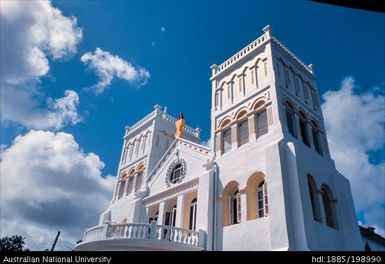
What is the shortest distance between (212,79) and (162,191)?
8685 mm

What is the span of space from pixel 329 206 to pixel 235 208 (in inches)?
193

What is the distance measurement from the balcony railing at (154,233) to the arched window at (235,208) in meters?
1.71

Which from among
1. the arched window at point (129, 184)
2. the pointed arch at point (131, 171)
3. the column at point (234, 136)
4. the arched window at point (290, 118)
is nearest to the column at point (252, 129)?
the column at point (234, 136)

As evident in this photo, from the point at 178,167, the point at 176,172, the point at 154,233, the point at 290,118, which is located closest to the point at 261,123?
the point at 290,118

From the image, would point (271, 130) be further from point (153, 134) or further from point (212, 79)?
point (153, 134)

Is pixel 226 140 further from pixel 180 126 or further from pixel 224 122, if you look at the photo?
pixel 180 126

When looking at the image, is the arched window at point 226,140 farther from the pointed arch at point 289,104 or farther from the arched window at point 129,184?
the arched window at point 129,184

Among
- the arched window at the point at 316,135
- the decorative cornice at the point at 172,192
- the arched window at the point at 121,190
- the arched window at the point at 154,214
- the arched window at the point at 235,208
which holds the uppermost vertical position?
the arched window at the point at 316,135

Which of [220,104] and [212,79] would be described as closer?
[220,104]

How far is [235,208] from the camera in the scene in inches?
593

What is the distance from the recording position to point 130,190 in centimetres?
2398

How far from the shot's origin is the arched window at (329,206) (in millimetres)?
14703

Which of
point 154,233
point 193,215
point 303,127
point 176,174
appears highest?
point 303,127
